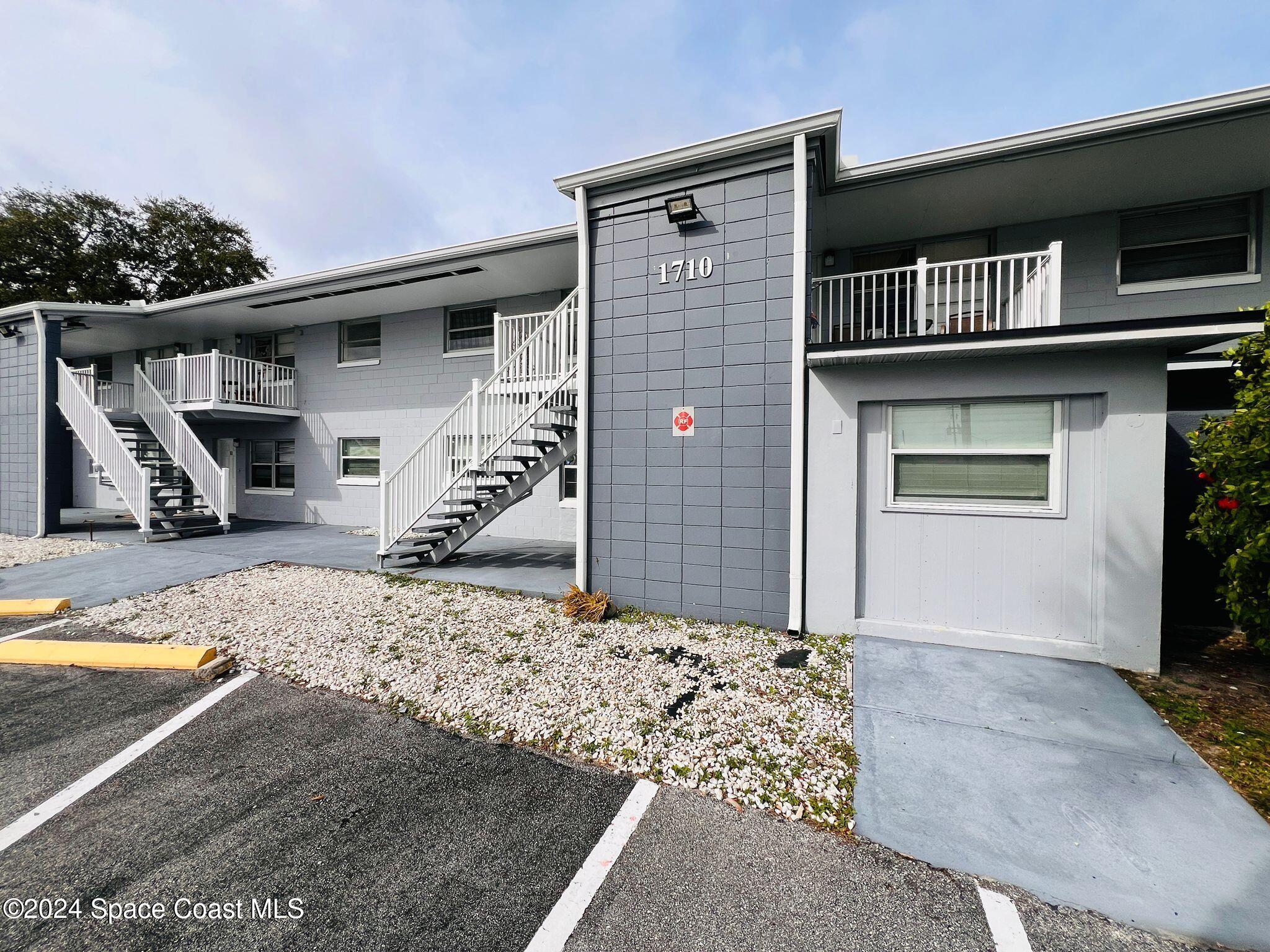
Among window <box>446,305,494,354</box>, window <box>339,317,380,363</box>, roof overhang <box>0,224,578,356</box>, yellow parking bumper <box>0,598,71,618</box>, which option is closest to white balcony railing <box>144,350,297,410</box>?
roof overhang <box>0,224,578,356</box>

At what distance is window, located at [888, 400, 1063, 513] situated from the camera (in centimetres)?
437

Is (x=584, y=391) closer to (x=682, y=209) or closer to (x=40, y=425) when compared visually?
A: (x=682, y=209)

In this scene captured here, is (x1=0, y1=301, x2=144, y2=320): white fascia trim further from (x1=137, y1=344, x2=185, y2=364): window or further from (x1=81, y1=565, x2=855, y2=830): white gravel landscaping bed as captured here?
(x1=81, y1=565, x2=855, y2=830): white gravel landscaping bed

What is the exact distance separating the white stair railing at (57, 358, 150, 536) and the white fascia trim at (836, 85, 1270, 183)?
40.3ft

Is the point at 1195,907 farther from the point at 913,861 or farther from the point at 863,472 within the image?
the point at 863,472

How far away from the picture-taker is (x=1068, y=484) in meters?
4.25

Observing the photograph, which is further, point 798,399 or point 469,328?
point 469,328

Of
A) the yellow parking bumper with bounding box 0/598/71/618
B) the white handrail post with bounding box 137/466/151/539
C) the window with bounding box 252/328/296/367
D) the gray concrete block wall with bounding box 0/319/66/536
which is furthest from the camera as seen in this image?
the window with bounding box 252/328/296/367

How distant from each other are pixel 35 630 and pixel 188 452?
19.7ft

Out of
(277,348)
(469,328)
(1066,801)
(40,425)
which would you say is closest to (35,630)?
(469,328)

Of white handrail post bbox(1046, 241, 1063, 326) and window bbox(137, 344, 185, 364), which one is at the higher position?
window bbox(137, 344, 185, 364)

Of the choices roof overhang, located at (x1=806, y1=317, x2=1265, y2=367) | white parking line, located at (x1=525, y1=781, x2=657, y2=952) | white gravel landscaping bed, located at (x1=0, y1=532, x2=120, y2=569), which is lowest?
white parking line, located at (x1=525, y1=781, x2=657, y2=952)

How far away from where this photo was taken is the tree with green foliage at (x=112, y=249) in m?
19.4

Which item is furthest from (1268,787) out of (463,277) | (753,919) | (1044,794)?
(463,277)
